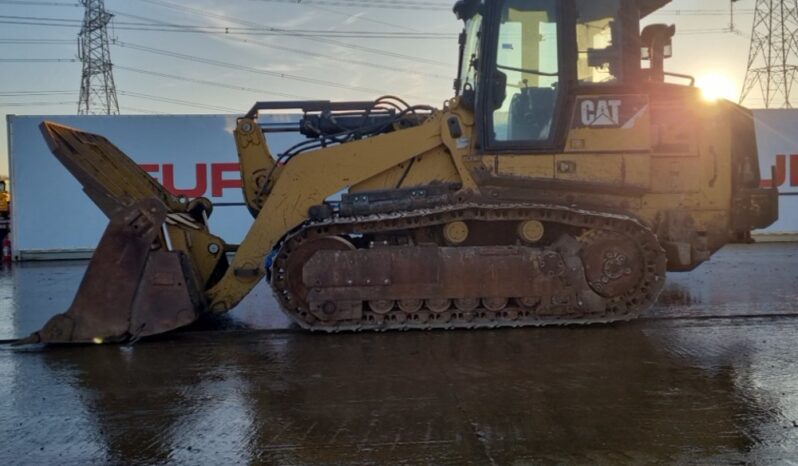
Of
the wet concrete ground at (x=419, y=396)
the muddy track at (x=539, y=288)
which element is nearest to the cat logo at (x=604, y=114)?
the muddy track at (x=539, y=288)

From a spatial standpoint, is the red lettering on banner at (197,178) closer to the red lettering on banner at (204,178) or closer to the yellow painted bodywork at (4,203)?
the red lettering on banner at (204,178)

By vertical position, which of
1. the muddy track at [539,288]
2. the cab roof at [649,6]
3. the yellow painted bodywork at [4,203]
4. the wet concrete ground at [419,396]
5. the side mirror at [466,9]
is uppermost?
the side mirror at [466,9]

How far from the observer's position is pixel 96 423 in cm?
374

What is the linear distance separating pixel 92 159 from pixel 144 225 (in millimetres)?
923

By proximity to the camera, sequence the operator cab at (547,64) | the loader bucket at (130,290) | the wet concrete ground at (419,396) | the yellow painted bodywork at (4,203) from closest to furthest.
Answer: the wet concrete ground at (419,396) → the loader bucket at (130,290) → the operator cab at (547,64) → the yellow painted bodywork at (4,203)

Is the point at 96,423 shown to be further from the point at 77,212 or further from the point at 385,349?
the point at 77,212

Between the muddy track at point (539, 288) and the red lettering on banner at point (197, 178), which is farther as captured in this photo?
the red lettering on banner at point (197, 178)

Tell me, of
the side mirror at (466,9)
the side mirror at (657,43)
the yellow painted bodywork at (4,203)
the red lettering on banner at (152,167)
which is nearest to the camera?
the side mirror at (466,9)

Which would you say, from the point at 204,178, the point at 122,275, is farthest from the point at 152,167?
the point at 122,275

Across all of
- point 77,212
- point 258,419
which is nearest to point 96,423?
point 258,419

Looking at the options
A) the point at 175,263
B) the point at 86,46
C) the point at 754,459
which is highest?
the point at 86,46

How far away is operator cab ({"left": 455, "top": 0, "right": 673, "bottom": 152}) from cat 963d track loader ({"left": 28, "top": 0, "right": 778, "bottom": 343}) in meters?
0.01

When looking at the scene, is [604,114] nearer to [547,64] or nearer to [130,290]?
[547,64]

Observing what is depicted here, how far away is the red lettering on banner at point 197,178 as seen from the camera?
1381 cm
